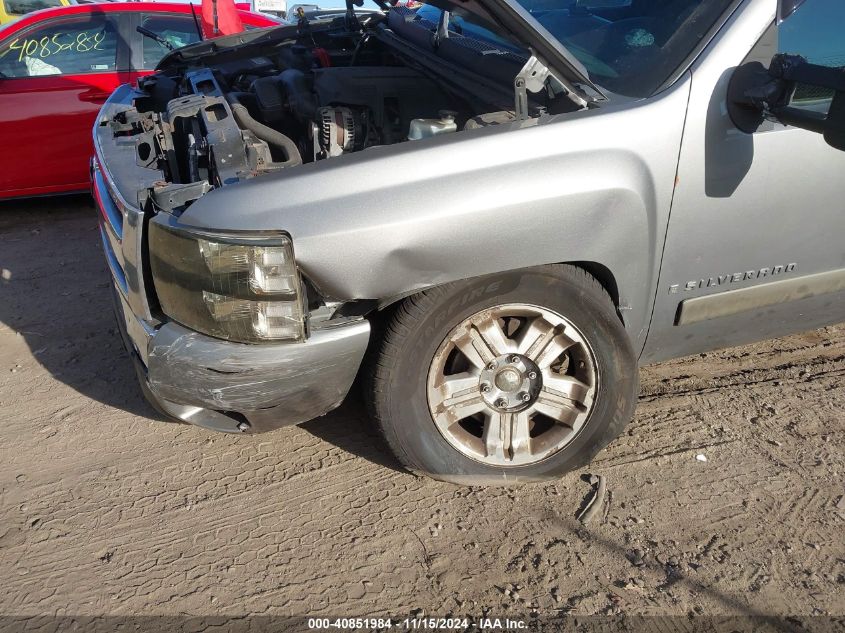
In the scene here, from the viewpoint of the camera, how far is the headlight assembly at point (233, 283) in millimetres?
2062

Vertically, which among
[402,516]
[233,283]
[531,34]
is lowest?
[402,516]

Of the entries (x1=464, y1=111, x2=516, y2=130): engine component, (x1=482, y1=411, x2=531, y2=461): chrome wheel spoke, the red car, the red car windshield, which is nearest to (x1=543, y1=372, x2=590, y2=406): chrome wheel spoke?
(x1=482, y1=411, x2=531, y2=461): chrome wheel spoke

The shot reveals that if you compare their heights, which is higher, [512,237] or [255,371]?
[512,237]

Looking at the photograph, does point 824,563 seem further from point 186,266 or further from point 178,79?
point 178,79

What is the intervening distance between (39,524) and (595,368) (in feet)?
6.66

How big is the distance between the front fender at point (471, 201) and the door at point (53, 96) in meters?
3.99

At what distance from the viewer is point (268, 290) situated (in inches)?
82.3

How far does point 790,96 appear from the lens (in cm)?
220

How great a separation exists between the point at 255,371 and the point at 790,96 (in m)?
1.84

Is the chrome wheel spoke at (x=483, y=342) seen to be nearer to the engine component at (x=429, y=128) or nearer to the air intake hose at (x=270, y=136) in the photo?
the engine component at (x=429, y=128)

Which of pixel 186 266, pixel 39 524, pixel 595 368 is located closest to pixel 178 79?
pixel 186 266

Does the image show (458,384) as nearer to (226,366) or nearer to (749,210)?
(226,366)

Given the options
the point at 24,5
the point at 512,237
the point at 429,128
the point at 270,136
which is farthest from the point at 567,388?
the point at 24,5

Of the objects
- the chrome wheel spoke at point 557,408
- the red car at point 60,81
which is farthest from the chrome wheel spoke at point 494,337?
the red car at point 60,81
